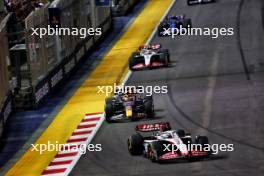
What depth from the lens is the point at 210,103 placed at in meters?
34.1

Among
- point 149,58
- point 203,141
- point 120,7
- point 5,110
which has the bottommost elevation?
point 5,110

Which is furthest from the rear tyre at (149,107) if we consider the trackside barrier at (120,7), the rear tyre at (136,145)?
the trackside barrier at (120,7)

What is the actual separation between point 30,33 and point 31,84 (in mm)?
2077

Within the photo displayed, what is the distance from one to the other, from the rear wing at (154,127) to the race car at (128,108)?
2087mm

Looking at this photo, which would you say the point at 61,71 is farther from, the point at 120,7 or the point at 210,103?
the point at 120,7

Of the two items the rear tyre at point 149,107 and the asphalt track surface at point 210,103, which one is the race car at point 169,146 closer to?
the asphalt track surface at point 210,103

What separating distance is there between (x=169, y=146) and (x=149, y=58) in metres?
15.3

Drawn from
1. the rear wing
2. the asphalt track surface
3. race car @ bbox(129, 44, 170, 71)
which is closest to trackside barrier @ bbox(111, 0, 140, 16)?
the asphalt track surface

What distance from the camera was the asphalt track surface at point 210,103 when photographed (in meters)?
26.3

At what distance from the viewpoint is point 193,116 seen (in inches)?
1280

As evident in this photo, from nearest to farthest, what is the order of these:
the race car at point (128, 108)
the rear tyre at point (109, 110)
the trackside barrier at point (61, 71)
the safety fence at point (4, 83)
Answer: the race car at point (128, 108) → the rear tyre at point (109, 110) → the safety fence at point (4, 83) → the trackside barrier at point (61, 71)

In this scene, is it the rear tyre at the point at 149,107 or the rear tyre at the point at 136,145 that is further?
the rear tyre at the point at 149,107

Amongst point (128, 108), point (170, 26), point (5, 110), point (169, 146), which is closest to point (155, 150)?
point (169, 146)

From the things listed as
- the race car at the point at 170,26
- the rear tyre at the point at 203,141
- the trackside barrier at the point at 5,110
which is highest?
the race car at the point at 170,26
